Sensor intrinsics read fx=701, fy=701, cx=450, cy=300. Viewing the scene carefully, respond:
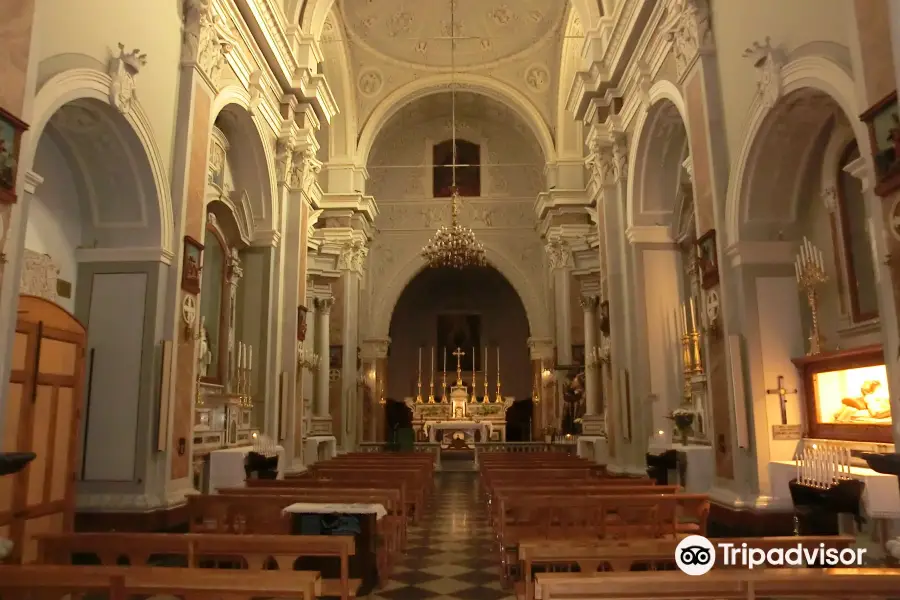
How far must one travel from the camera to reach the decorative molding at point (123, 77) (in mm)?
6305

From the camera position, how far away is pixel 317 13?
12.2m

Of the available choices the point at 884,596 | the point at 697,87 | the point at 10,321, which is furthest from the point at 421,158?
the point at 884,596

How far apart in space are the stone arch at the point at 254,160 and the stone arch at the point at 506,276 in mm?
8853

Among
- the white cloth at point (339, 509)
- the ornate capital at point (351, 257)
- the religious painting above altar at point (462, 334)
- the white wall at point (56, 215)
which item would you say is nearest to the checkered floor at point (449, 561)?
the white cloth at point (339, 509)

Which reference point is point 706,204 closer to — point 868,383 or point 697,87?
point 697,87

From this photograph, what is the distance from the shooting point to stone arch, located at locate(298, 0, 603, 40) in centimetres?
1172

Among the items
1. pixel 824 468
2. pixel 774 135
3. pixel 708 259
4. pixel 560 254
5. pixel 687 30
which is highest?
pixel 687 30

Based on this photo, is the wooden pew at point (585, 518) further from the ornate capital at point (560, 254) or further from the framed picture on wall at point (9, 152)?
the ornate capital at point (560, 254)

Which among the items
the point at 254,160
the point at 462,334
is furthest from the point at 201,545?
the point at 462,334

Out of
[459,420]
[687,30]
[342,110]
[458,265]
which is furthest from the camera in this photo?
[459,420]

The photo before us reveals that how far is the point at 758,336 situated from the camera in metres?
6.70

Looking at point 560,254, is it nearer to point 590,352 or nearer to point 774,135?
point 590,352

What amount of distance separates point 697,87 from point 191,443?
6.67 m

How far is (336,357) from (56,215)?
10.4 metres
